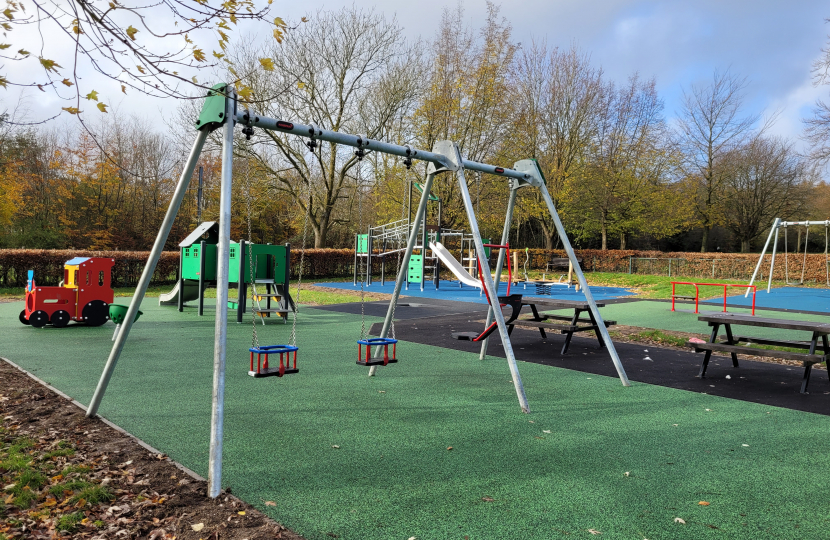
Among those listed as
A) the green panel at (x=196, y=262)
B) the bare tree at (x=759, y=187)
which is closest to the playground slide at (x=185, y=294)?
the green panel at (x=196, y=262)

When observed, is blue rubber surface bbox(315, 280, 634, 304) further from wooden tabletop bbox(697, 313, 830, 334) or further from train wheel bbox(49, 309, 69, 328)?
train wheel bbox(49, 309, 69, 328)

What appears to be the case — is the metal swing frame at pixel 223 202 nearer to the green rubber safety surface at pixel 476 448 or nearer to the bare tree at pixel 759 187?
the green rubber safety surface at pixel 476 448

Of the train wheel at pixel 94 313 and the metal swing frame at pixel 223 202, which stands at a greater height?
the metal swing frame at pixel 223 202

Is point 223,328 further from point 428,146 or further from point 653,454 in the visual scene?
point 428,146

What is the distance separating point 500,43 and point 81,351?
81.4 ft

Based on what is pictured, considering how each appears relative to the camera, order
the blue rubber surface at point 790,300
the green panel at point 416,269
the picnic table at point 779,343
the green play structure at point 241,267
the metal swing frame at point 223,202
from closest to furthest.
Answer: the metal swing frame at point 223,202 < the picnic table at point 779,343 < the green play structure at point 241,267 < the blue rubber surface at point 790,300 < the green panel at point 416,269

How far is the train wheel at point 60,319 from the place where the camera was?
30.1ft

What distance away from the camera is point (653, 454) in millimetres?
3742

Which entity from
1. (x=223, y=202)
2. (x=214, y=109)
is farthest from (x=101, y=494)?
(x=214, y=109)

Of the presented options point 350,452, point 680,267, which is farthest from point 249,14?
point 680,267

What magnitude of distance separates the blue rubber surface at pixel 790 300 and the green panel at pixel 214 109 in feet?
49.1

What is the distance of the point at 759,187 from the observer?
34.9 meters

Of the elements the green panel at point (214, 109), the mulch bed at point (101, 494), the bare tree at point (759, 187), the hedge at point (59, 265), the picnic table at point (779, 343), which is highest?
the bare tree at point (759, 187)

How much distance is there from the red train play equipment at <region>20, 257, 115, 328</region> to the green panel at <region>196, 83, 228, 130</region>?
261 inches
